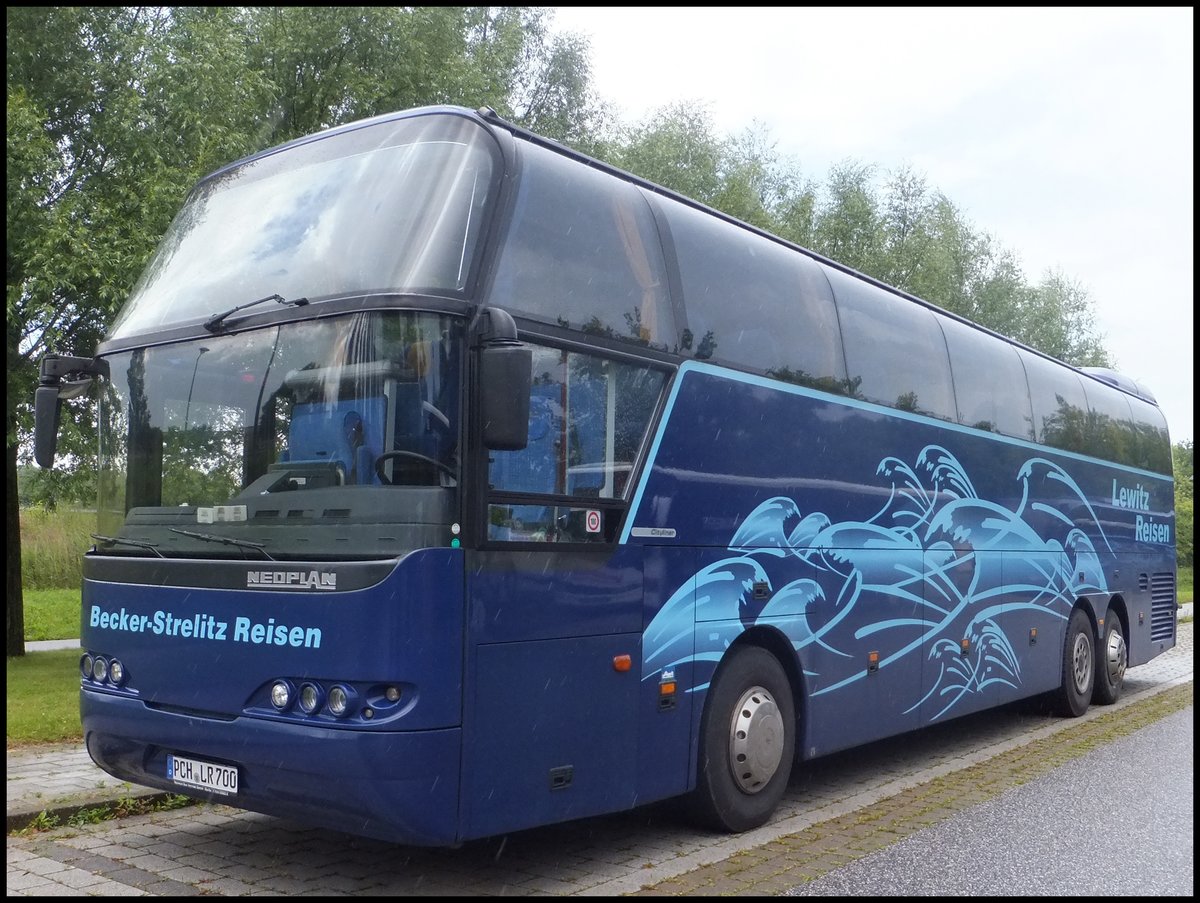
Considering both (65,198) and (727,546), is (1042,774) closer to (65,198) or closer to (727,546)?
(727,546)

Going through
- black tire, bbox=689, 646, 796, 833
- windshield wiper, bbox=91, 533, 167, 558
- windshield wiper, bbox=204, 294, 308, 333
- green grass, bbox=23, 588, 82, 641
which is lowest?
green grass, bbox=23, 588, 82, 641

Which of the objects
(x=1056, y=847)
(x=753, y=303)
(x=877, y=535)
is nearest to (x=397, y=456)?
(x=753, y=303)

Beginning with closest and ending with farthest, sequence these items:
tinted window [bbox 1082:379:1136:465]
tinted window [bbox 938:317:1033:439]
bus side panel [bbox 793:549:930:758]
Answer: bus side panel [bbox 793:549:930:758] < tinted window [bbox 938:317:1033:439] < tinted window [bbox 1082:379:1136:465]

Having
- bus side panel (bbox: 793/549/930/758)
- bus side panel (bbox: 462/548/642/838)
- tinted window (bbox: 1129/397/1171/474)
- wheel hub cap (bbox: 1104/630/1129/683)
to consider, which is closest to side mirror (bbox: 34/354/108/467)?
bus side panel (bbox: 462/548/642/838)

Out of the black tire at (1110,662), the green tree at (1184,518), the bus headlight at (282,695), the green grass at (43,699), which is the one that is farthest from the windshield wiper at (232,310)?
the green tree at (1184,518)

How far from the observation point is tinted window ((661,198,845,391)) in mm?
7031

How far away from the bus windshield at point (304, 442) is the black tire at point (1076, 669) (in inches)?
368

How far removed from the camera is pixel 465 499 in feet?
17.2

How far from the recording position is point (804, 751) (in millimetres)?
7602

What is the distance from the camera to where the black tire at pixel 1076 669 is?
1242 cm

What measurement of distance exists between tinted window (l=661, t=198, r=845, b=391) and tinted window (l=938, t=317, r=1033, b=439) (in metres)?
2.37

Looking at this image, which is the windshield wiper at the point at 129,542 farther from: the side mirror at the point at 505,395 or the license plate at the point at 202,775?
the side mirror at the point at 505,395

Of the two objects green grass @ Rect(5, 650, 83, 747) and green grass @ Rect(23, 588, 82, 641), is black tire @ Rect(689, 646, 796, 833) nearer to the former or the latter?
green grass @ Rect(5, 650, 83, 747)

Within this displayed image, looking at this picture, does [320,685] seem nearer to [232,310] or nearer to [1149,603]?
[232,310]
